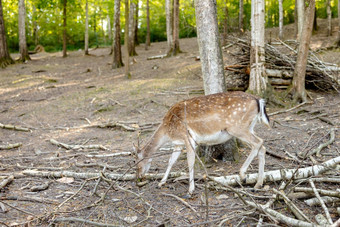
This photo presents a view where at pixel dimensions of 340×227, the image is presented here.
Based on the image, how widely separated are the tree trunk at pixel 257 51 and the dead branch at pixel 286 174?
5045 millimetres

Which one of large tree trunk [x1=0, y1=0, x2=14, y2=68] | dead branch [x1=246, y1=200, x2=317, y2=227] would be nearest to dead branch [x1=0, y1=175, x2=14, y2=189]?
dead branch [x1=246, y1=200, x2=317, y2=227]

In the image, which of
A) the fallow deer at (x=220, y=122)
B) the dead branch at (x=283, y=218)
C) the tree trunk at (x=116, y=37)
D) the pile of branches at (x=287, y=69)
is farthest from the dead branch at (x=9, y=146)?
the tree trunk at (x=116, y=37)

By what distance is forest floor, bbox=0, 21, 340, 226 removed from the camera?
14.8 ft

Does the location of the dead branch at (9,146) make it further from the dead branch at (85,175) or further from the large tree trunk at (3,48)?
the large tree trunk at (3,48)

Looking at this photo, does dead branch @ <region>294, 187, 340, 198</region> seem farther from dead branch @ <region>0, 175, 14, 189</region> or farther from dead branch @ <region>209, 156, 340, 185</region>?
dead branch @ <region>0, 175, 14, 189</region>

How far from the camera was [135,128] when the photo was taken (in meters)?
9.30

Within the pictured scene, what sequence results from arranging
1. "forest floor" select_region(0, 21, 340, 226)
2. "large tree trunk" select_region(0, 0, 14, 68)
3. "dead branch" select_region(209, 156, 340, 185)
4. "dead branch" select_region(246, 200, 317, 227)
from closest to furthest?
"dead branch" select_region(246, 200, 317, 227) < "forest floor" select_region(0, 21, 340, 226) < "dead branch" select_region(209, 156, 340, 185) < "large tree trunk" select_region(0, 0, 14, 68)

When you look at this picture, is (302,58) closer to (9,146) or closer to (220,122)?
(220,122)

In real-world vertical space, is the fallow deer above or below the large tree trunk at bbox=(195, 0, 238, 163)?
below

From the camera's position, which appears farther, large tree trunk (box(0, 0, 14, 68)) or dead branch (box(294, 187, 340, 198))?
large tree trunk (box(0, 0, 14, 68))

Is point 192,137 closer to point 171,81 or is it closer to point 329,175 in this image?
point 329,175

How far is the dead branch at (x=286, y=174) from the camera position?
16.3 ft

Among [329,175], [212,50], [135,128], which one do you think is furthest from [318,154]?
[135,128]

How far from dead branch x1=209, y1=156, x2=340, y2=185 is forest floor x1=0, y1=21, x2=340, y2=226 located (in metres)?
0.14
